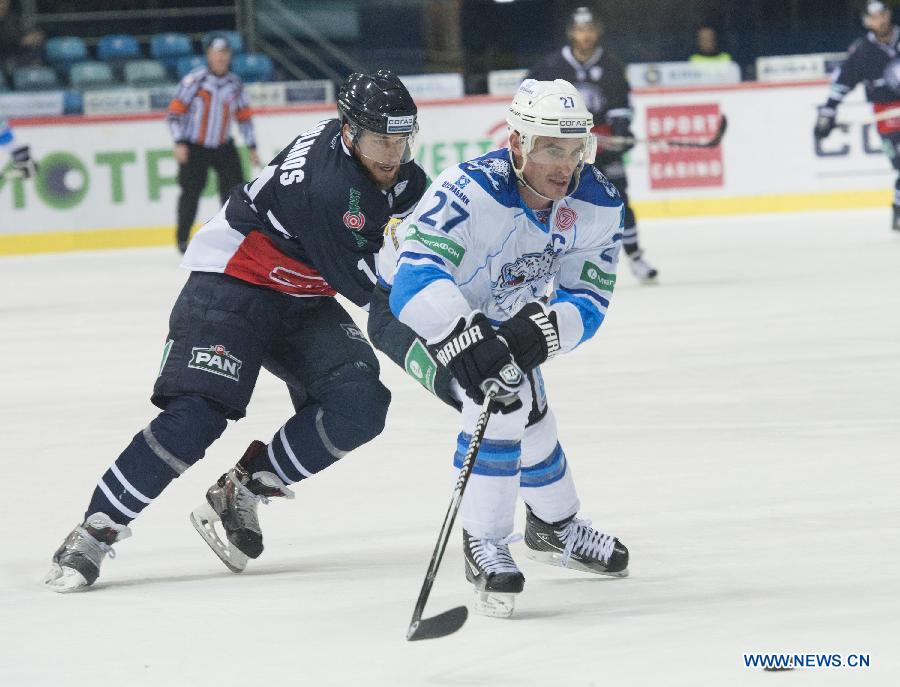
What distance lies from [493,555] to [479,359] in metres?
0.41

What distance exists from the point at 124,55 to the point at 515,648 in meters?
12.0

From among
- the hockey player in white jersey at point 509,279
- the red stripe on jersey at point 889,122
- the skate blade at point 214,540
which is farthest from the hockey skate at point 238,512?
the red stripe on jersey at point 889,122

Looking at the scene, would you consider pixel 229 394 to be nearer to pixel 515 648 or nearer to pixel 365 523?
pixel 365 523

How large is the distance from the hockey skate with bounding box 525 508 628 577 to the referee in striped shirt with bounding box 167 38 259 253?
26.0 ft

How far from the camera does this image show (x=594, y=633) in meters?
2.71

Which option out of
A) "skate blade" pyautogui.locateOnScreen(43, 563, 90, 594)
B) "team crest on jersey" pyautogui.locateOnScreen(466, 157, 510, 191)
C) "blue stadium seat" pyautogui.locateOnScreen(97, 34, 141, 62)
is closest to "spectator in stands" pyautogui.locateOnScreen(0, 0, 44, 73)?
"blue stadium seat" pyautogui.locateOnScreen(97, 34, 141, 62)

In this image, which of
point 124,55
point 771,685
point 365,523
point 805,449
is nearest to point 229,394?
point 365,523

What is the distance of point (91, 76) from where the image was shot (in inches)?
522

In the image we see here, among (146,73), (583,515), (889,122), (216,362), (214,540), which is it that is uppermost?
(216,362)

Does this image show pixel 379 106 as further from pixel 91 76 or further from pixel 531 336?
pixel 91 76

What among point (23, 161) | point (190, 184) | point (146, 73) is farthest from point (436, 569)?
point (146, 73)

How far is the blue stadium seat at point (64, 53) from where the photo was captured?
13695mm

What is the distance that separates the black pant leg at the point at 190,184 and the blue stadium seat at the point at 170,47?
121 inches

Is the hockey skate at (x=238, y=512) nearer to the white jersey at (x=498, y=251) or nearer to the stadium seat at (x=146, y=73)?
the white jersey at (x=498, y=251)
